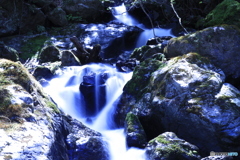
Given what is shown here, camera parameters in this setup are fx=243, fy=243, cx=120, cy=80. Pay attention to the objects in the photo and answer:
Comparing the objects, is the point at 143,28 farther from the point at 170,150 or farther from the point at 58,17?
the point at 170,150

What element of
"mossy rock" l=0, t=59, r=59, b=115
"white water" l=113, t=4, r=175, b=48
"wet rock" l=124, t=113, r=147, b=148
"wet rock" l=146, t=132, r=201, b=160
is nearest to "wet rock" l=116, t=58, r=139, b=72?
"white water" l=113, t=4, r=175, b=48

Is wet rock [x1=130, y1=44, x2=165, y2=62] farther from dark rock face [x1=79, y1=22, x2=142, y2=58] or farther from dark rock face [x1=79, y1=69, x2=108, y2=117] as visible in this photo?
dark rock face [x1=79, y1=69, x2=108, y2=117]

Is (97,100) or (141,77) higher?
(141,77)

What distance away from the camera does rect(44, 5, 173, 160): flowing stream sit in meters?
4.67

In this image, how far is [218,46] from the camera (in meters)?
6.88

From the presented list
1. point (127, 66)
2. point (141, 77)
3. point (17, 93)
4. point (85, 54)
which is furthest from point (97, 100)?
point (85, 54)

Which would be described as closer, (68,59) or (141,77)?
(141,77)

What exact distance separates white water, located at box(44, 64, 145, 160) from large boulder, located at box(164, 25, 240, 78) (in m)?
2.25

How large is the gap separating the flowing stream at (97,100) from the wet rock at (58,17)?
698 cm

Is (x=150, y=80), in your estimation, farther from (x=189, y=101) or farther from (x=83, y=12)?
(x=83, y=12)

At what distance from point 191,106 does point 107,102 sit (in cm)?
285

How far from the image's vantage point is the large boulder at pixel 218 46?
6766 millimetres

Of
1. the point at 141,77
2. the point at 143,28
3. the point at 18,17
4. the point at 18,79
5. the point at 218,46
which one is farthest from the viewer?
the point at 143,28

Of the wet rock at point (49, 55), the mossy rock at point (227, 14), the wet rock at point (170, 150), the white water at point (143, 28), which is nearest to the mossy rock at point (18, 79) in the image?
the wet rock at point (170, 150)
